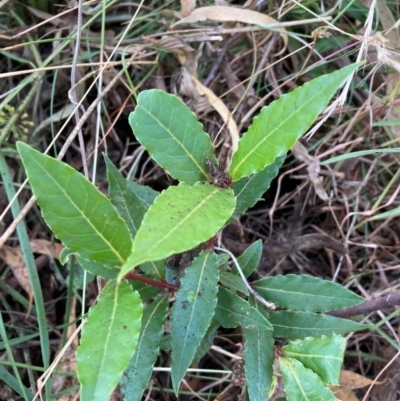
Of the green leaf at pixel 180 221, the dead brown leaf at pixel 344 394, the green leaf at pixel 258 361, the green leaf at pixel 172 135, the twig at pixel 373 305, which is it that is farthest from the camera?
the dead brown leaf at pixel 344 394

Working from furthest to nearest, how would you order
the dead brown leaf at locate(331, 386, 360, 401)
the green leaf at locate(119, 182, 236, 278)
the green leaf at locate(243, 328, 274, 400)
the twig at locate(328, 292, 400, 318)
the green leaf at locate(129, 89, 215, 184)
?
the dead brown leaf at locate(331, 386, 360, 401), the twig at locate(328, 292, 400, 318), the green leaf at locate(243, 328, 274, 400), the green leaf at locate(129, 89, 215, 184), the green leaf at locate(119, 182, 236, 278)

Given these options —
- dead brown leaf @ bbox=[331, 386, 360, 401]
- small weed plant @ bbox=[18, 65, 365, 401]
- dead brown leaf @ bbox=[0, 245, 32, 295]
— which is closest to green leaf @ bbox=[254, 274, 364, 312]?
small weed plant @ bbox=[18, 65, 365, 401]

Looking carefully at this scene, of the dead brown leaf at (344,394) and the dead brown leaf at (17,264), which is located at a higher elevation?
the dead brown leaf at (17,264)

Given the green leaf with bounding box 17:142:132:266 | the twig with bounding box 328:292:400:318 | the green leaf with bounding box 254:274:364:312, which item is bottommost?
the twig with bounding box 328:292:400:318

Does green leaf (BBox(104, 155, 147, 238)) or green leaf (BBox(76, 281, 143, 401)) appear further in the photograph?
green leaf (BBox(104, 155, 147, 238))

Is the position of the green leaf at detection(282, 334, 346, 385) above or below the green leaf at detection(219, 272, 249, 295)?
below

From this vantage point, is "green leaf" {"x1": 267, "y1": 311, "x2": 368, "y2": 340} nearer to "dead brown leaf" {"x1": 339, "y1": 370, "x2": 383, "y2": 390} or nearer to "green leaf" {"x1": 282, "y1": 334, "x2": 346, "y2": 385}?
"green leaf" {"x1": 282, "y1": 334, "x2": 346, "y2": 385}

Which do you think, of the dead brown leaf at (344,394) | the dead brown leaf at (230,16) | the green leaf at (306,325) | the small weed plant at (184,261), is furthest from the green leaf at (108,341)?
the dead brown leaf at (230,16)

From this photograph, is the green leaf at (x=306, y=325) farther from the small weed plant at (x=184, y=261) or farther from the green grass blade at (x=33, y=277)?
the green grass blade at (x=33, y=277)
